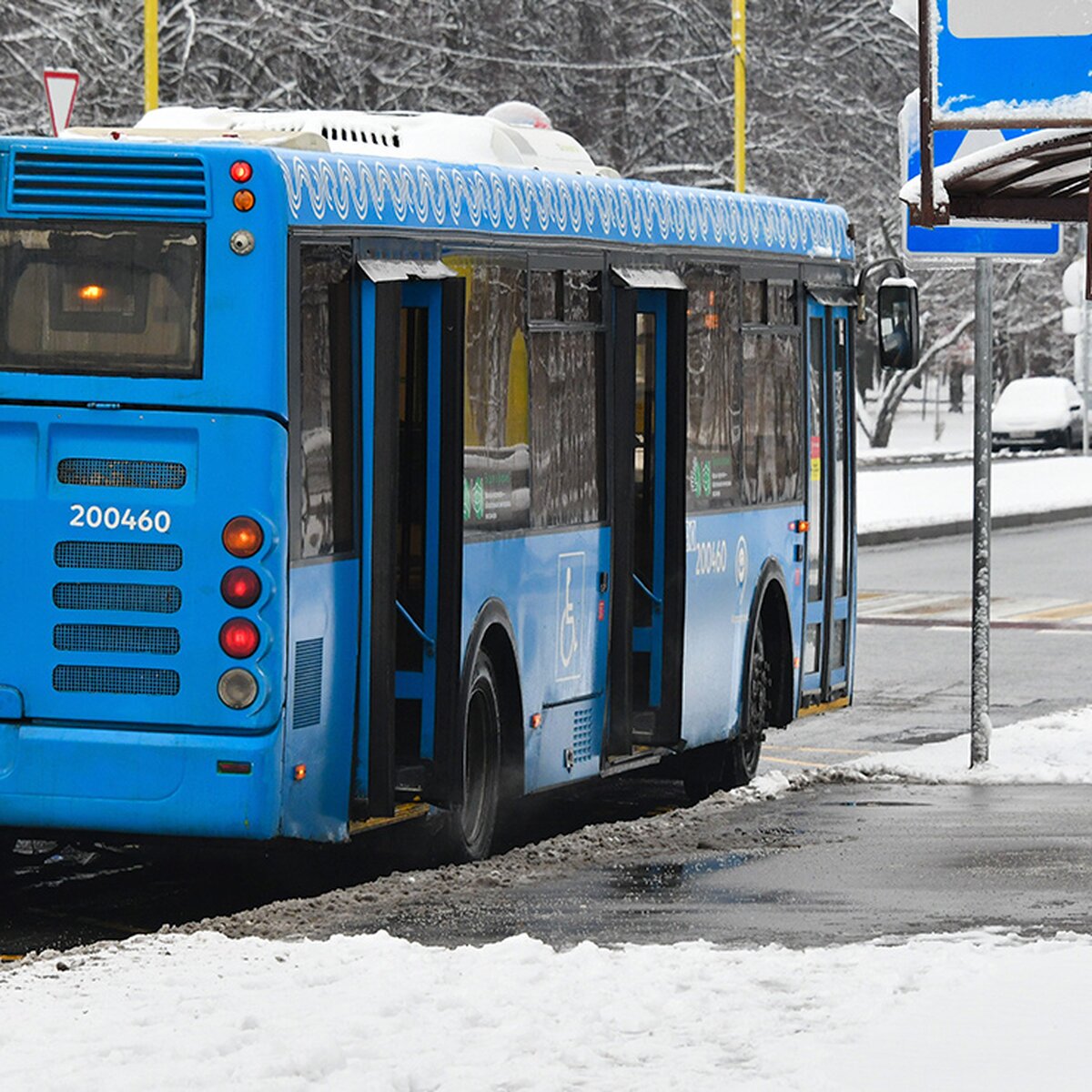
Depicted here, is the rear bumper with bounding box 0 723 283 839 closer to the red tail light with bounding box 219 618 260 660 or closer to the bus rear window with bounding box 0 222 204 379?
the red tail light with bounding box 219 618 260 660

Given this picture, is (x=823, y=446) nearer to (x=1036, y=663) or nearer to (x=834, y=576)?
(x=834, y=576)

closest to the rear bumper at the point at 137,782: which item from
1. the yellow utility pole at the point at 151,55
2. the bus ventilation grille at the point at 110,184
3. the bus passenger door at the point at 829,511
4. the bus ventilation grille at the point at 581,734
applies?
the bus ventilation grille at the point at 110,184

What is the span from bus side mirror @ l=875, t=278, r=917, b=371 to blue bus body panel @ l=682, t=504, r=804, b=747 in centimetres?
114

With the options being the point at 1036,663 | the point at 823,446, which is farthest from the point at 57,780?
the point at 1036,663

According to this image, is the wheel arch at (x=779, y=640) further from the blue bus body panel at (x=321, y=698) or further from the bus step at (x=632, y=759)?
the blue bus body panel at (x=321, y=698)

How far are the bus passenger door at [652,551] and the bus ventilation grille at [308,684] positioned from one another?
250 cm

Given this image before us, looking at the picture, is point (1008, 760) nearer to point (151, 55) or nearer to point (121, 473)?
point (121, 473)

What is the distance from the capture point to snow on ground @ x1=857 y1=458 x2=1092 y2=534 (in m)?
32.6

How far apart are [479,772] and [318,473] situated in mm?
1622

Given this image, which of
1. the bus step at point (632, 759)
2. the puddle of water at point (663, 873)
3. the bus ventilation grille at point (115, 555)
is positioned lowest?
the puddle of water at point (663, 873)

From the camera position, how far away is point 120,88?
114 ft

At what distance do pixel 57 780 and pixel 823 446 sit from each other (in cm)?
612

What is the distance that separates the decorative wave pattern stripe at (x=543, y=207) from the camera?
937 cm

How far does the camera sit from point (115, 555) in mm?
9070
